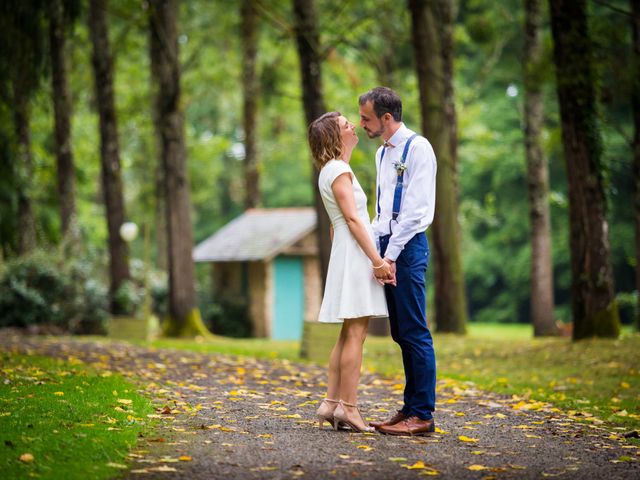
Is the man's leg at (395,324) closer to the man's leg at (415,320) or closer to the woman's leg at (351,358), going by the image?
the man's leg at (415,320)

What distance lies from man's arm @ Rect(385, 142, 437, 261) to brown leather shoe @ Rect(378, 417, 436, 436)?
3.75 feet

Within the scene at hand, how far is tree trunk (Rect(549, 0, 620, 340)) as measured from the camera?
1352 cm

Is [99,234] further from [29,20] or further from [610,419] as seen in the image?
[610,419]

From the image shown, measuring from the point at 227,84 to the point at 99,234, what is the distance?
11408mm

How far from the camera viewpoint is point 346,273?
6.60 metres

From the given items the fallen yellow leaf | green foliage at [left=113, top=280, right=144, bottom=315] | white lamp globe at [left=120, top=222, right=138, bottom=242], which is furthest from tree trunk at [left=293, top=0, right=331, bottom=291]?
the fallen yellow leaf

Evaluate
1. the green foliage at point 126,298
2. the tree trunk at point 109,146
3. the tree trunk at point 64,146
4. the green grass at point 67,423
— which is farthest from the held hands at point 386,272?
the tree trunk at point 64,146

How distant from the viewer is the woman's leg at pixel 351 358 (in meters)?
6.67

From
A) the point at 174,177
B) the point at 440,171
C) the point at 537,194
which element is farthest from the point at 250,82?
the point at 440,171

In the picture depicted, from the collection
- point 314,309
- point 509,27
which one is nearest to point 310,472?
point 509,27

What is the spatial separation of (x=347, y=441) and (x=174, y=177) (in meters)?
15.6

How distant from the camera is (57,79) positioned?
2327 centimetres

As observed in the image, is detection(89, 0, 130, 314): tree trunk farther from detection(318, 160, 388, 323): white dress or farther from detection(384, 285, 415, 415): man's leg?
detection(384, 285, 415, 415): man's leg

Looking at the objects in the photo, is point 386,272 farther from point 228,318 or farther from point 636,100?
point 228,318
